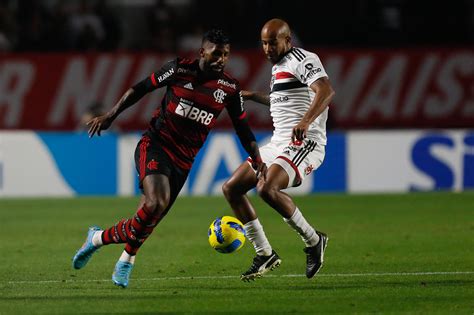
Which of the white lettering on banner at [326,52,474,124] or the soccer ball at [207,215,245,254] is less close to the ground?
the soccer ball at [207,215,245,254]

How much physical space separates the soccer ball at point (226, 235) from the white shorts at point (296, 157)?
61 centimetres

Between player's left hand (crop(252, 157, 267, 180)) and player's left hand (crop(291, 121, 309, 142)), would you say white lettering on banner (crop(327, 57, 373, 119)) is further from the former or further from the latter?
player's left hand (crop(291, 121, 309, 142))

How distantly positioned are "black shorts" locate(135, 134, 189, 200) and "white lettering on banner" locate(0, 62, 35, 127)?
1116 centimetres

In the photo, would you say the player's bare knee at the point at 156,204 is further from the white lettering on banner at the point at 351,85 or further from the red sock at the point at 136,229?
the white lettering on banner at the point at 351,85

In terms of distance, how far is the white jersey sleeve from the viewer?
8.91 metres

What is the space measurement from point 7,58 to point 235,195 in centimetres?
1133

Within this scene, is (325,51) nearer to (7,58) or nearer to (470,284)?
(7,58)

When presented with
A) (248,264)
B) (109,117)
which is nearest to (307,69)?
(109,117)

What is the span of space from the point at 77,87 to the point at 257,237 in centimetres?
1118

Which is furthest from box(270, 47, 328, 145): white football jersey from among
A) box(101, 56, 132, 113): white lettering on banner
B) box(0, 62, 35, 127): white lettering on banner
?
box(0, 62, 35, 127): white lettering on banner

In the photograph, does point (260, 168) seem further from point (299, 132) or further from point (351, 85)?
point (351, 85)

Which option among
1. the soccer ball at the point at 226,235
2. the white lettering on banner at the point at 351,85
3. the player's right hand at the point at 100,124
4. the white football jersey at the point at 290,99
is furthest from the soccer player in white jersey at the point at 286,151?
the white lettering on banner at the point at 351,85

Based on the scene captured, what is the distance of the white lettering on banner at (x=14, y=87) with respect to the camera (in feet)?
63.7

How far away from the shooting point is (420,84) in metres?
19.6
